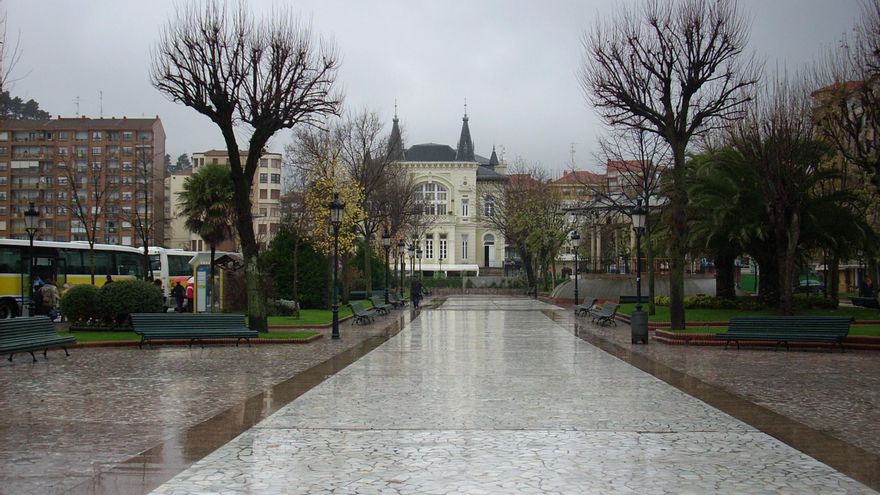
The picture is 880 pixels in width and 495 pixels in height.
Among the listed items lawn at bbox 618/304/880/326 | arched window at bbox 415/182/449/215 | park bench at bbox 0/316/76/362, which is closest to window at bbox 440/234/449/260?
arched window at bbox 415/182/449/215

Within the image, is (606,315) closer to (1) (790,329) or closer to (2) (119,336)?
(1) (790,329)

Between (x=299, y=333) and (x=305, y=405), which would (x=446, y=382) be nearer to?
(x=305, y=405)

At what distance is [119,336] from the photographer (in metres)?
21.4

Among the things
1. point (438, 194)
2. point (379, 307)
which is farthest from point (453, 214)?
point (379, 307)

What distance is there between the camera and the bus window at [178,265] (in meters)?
49.6

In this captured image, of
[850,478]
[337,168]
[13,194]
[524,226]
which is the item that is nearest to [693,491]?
[850,478]

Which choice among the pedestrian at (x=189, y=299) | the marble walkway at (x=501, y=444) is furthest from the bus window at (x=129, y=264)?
the marble walkway at (x=501, y=444)

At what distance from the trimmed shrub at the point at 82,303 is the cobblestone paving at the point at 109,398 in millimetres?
3634

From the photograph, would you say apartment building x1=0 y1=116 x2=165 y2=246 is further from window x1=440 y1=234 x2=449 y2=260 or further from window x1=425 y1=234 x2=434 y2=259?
window x1=440 y1=234 x2=449 y2=260

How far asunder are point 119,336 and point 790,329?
1678 centimetres

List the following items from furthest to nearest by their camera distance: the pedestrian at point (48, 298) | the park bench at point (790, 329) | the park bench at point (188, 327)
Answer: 1. the pedestrian at point (48, 298)
2. the park bench at point (188, 327)
3. the park bench at point (790, 329)

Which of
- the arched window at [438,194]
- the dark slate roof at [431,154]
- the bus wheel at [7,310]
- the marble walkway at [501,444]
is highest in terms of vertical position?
the dark slate roof at [431,154]

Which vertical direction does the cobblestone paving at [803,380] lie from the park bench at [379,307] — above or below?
below

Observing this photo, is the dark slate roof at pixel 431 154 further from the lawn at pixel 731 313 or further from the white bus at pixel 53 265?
the lawn at pixel 731 313
